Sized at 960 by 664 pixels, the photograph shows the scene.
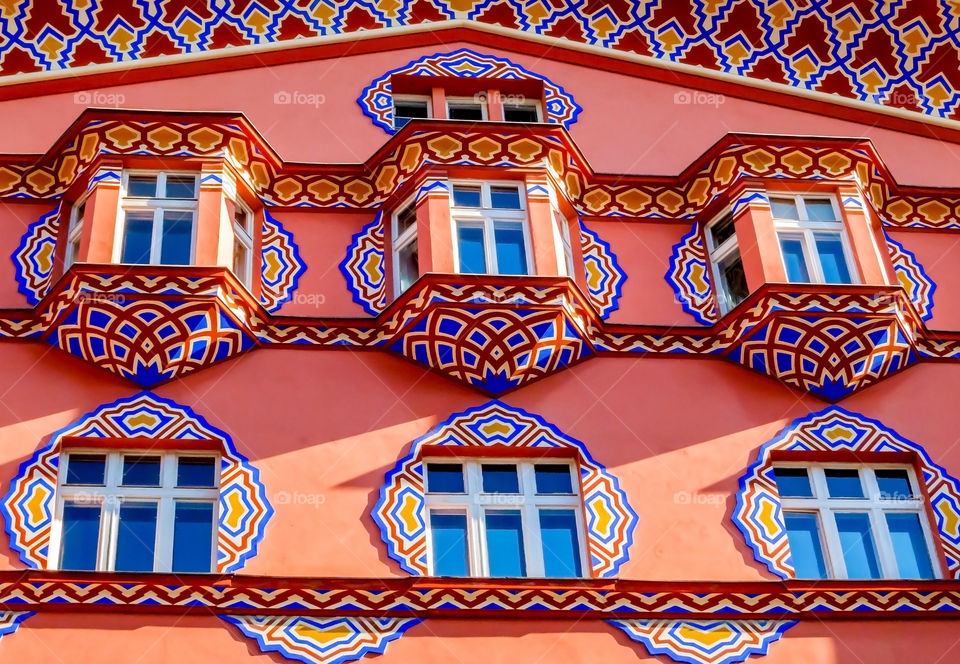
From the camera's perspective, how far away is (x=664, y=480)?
13.1 metres

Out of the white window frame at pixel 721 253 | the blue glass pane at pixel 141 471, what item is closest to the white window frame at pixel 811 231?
the white window frame at pixel 721 253

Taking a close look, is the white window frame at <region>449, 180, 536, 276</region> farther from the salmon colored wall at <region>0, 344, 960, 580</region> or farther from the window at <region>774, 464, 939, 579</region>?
the window at <region>774, 464, 939, 579</region>

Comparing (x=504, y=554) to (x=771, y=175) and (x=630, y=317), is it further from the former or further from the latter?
(x=771, y=175)

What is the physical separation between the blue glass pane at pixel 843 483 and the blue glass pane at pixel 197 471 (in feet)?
16.5

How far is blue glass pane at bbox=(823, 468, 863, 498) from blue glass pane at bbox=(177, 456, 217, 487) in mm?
5042

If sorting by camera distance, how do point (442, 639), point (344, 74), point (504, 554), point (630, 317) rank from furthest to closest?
point (344, 74) → point (630, 317) → point (504, 554) → point (442, 639)

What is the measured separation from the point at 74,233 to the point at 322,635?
485cm

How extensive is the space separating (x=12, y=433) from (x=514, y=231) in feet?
15.4

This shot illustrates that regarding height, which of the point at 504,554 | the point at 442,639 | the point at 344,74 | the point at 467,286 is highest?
the point at 344,74

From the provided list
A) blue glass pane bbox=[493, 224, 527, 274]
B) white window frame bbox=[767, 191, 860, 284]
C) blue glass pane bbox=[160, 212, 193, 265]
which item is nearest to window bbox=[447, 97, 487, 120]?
blue glass pane bbox=[493, 224, 527, 274]

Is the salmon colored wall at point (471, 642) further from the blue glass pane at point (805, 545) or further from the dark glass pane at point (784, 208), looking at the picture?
the dark glass pane at point (784, 208)

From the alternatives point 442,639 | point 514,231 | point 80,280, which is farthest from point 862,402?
point 80,280

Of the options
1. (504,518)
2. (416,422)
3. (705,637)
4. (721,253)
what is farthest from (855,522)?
(416,422)

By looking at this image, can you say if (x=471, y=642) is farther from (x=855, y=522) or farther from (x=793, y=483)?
(x=855, y=522)
